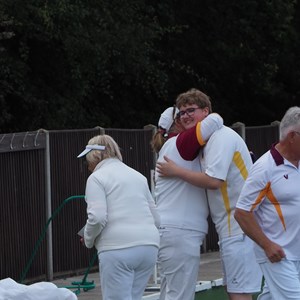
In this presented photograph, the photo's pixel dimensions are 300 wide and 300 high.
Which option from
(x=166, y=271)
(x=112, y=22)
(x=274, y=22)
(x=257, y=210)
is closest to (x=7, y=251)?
(x=166, y=271)

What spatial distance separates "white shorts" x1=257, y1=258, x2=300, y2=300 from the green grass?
4.68 m

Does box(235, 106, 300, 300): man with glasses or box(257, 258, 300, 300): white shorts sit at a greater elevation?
box(235, 106, 300, 300): man with glasses

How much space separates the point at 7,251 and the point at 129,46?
8276 millimetres

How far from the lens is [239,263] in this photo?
802 centimetres

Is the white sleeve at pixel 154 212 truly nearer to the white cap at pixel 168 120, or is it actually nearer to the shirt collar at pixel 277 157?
the white cap at pixel 168 120

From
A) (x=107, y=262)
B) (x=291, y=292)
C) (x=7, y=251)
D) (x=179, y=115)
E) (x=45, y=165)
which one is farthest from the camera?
(x=45, y=165)

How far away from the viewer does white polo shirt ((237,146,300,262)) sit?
6.96 metres

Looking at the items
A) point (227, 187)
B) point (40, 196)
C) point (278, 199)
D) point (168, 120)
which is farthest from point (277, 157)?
point (40, 196)

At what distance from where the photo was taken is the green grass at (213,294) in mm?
11859

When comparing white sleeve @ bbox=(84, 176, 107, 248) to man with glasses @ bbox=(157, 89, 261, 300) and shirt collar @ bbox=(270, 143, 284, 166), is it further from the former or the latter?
shirt collar @ bbox=(270, 143, 284, 166)

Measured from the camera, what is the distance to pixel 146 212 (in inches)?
316

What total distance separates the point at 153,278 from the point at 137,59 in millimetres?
8648

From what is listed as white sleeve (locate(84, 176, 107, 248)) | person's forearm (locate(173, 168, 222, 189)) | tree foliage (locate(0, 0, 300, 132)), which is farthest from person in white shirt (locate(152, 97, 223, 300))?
tree foliage (locate(0, 0, 300, 132))

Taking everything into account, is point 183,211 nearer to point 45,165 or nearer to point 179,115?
point 179,115
